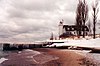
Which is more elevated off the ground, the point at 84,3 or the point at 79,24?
the point at 84,3

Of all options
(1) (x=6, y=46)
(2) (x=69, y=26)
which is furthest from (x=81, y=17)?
(2) (x=69, y=26)

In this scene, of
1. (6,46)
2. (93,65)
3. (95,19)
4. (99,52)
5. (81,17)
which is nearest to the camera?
(93,65)

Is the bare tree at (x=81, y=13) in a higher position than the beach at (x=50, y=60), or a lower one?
higher

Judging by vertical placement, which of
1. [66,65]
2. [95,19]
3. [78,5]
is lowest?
[66,65]

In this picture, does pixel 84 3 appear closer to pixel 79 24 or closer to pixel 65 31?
pixel 79 24

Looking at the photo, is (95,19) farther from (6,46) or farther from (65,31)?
(65,31)

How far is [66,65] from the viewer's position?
80.1ft

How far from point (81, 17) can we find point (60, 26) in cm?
4554

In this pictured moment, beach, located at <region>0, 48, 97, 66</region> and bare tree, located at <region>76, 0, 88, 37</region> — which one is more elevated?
bare tree, located at <region>76, 0, 88, 37</region>

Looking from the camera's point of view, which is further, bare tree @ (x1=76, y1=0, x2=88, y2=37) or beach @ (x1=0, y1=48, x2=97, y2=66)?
bare tree @ (x1=76, y1=0, x2=88, y2=37)

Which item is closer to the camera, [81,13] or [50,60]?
[50,60]

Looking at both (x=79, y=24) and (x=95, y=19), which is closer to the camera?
(x=95, y=19)

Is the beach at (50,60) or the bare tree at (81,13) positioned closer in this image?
the beach at (50,60)

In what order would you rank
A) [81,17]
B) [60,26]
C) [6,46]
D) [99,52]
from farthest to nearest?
[60,26] < [6,46] < [81,17] < [99,52]
